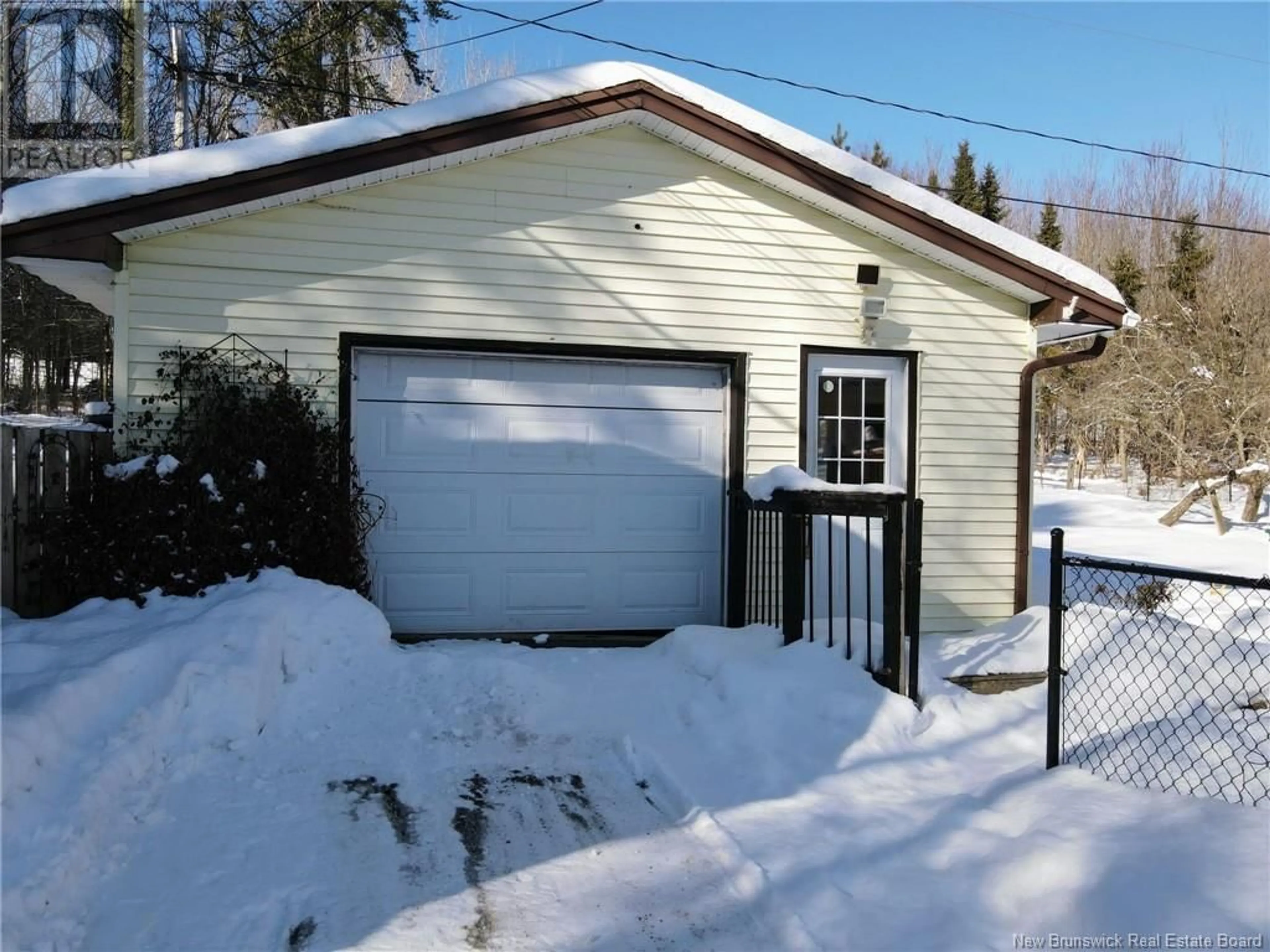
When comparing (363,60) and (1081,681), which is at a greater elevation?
(363,60)

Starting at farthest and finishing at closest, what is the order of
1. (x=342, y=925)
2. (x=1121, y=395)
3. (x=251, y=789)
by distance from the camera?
(x=1121, y=395)
(x=251, y=789)
(x=342, y=925)

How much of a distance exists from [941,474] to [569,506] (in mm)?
3267

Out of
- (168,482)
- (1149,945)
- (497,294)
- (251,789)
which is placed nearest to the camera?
(1149,945)

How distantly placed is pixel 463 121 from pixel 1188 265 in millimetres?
26670

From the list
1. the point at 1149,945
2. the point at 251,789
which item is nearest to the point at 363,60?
the point at 251,789

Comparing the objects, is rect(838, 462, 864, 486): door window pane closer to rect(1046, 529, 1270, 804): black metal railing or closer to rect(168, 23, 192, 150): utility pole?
rect(1046, 529, 1270, 804): black metal railing

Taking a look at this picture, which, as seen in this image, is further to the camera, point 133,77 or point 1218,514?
point 1218,514

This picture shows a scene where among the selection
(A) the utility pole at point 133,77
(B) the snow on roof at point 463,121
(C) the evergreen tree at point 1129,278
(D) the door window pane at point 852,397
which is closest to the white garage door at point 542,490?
(D) the door window pane at point 852,397

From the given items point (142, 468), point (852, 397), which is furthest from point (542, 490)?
point (852, 397)

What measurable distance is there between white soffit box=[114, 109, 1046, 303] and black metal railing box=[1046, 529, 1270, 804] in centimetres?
289

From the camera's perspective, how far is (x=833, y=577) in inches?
283

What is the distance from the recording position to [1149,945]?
8.30 feet

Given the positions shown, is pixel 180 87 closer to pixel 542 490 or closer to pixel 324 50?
pixel 324 50

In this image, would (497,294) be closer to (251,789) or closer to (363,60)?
(251,789)
